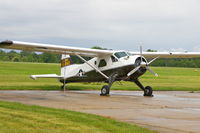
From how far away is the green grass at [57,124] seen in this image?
31.9 ft

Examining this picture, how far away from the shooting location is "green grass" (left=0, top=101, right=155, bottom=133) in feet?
31.9

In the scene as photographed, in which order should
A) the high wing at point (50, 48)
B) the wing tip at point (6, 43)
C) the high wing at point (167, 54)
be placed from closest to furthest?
the wing tip at point (6, 43), the high wing at point (50, 48), the high wing at point (167, 54)

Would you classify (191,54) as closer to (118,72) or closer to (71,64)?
(118,72)

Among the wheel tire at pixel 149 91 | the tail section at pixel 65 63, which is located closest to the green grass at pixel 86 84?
the tail section at pixel 65 63

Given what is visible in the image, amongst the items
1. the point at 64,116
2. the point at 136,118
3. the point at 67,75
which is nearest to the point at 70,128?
the point at 64,116

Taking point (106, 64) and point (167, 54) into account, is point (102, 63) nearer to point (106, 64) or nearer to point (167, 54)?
point (106, 64)

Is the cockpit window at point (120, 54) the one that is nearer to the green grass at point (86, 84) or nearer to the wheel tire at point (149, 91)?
the wheel tire at point (149, 91)

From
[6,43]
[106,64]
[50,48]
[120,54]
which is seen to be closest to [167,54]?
[120,54]

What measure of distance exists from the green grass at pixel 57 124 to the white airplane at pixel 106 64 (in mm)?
9106

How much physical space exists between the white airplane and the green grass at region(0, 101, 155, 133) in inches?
359

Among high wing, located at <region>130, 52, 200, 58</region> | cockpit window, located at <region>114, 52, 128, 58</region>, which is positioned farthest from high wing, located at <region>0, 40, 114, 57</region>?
high wing, located at <region>130, 52, 200, 58</region>

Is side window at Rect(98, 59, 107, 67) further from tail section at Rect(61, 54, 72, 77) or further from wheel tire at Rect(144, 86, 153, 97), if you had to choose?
tail section at Rect(61, 54, 72, 77)

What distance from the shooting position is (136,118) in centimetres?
1305

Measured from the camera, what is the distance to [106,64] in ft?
84.4
